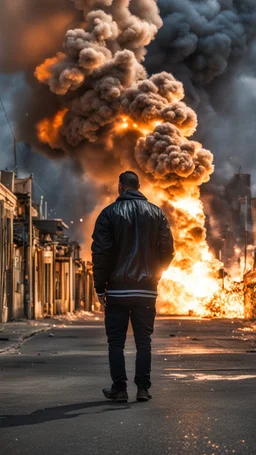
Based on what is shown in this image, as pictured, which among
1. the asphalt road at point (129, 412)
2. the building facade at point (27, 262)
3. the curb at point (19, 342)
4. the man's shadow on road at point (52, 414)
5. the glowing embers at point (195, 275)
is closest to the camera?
the asphalt road at point (129, 412)

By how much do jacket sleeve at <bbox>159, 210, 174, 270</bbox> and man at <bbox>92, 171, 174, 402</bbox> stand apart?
0.35 ft

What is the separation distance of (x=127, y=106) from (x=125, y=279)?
58403mm

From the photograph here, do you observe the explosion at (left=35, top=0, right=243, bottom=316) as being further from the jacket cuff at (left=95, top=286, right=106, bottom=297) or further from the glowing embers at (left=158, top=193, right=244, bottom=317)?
the jacket cuff at (left=95, top=286, right=106, bottom=297)

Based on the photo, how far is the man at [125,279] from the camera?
402 inches

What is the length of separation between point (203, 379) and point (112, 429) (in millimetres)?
4831

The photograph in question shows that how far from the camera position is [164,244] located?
10.6 meters

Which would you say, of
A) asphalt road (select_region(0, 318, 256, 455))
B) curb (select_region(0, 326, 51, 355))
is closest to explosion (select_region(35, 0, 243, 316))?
curb (select_region(0, 326, 51, 355))

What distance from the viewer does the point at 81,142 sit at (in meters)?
70.6

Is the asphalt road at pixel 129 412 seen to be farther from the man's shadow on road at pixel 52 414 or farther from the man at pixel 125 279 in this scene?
the man at pixel 125 279

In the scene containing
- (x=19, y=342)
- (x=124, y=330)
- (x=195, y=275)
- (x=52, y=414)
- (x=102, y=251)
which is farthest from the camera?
(x=195, y=275)

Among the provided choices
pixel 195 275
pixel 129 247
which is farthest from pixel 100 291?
pixel 195 275

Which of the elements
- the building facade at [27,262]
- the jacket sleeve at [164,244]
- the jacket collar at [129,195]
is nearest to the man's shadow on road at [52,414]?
the jacket sleeve at [164,244]

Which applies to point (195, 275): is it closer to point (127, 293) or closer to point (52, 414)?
point (127, 293)

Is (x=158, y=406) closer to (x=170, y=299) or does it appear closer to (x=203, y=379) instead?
(x=203, y=379)
